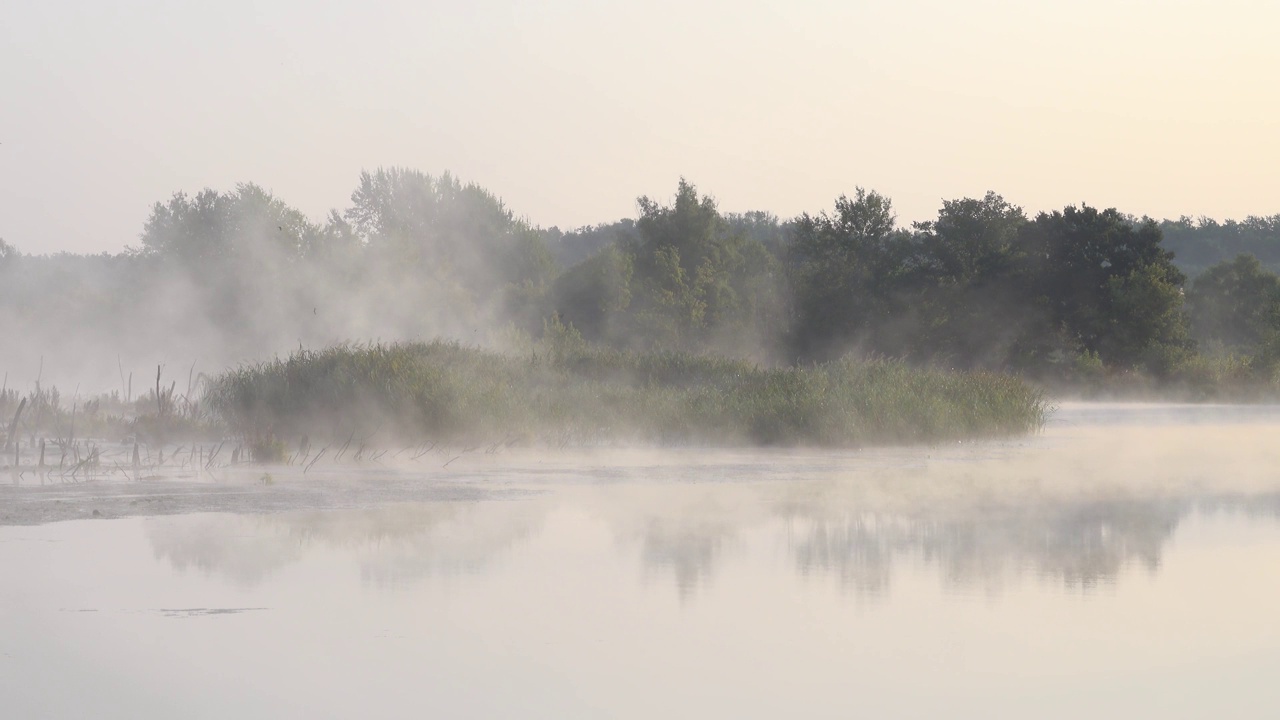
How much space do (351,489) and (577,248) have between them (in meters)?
89.4

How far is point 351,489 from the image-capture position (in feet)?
40.8

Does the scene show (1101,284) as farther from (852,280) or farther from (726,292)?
(726,292)

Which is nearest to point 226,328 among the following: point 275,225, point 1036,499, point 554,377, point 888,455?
point 275,225

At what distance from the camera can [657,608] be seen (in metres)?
7.17

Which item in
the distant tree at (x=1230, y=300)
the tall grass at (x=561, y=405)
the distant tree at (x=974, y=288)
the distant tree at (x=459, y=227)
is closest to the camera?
the tall grass at (x=561, y=405)

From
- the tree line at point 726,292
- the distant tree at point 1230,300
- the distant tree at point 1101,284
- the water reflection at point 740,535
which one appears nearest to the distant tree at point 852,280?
the tree line at point 726,292

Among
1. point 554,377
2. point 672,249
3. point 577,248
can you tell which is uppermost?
point 577,248

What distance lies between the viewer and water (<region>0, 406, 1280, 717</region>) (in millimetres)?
5484

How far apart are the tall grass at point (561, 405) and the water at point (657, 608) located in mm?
4983

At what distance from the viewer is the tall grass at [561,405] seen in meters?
17.3

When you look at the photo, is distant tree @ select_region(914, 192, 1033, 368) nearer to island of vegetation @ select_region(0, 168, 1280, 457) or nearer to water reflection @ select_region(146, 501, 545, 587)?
island of vegetation @ select_region(0, 168, 1280, 457)

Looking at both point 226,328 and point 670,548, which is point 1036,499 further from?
point 226,328

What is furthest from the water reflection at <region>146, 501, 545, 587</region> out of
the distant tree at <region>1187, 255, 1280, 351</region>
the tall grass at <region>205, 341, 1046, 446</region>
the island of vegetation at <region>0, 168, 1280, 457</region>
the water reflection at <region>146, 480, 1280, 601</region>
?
the distant tree at <region>1187, 255, 1280, 351</region>

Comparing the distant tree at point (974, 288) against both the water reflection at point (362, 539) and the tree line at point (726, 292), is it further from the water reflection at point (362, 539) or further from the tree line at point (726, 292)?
the water reflection at point (362, 539)
